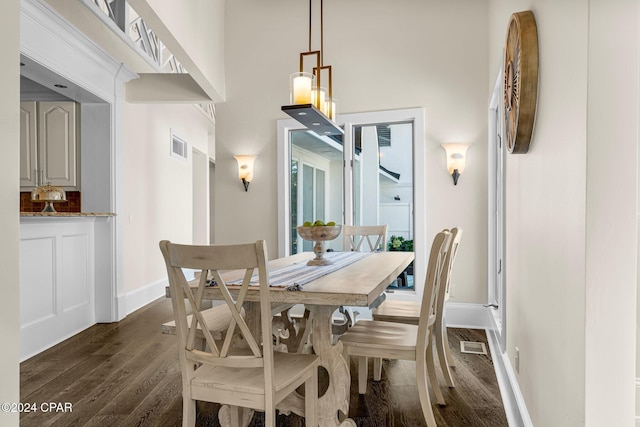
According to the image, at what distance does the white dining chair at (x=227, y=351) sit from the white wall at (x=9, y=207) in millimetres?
670

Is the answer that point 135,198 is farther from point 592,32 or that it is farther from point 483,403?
point 592,32

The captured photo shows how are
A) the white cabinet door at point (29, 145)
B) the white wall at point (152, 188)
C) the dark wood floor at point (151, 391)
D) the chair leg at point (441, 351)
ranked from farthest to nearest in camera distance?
1. the white wall at point (152, 188)
2. the white cabinet door at point (29, 145)
3. the chair leg at point (441, 351)
4. the dark wood floor at point (151, 391)

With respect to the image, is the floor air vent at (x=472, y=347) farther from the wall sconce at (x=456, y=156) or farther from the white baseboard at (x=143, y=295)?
the white baseboard at (x=143, y=295)

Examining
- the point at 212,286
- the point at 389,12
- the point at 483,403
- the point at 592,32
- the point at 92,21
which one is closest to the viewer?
the point at 592,32

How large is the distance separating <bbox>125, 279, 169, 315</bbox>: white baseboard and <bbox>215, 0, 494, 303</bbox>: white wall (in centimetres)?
125

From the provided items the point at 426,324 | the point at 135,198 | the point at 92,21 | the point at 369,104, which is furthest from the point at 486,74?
the point at 135,198

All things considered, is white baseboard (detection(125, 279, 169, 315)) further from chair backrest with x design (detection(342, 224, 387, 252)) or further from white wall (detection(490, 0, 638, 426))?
white wall (detection(490, 0, 638, 426))

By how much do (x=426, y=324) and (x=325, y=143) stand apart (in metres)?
2.85

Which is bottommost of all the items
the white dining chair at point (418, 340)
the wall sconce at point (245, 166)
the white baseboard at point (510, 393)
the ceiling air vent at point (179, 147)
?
the white baseboard at point (510, 393)

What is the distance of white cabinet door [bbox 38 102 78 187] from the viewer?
4344mm

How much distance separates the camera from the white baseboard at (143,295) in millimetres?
4712

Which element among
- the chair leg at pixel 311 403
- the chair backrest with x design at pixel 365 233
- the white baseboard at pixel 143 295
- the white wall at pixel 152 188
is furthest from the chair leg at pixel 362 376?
the white wall at pixel 152 188

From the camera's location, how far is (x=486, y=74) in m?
3.96

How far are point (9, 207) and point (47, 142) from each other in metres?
4.18
